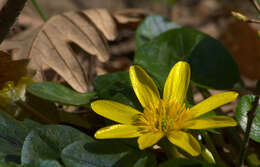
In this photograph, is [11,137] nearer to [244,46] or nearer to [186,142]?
[186,142]

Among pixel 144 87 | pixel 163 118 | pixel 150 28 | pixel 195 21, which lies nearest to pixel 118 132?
pixel 163 118

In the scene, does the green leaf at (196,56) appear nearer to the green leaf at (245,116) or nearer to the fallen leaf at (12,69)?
the green leaf at (245,116)

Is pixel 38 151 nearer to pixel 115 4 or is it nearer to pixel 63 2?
pixel 63 2

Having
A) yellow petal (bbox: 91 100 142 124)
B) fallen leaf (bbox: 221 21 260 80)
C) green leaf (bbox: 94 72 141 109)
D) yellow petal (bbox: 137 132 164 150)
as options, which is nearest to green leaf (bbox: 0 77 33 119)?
green leaf (bbox: 94 72 141 109)

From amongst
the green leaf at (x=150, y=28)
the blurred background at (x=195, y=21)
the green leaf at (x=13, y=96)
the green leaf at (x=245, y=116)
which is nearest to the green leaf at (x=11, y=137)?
the green leaf at (x=13, y=96)

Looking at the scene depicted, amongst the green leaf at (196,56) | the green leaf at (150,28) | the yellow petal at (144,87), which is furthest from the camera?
the green leaf at (150,28)

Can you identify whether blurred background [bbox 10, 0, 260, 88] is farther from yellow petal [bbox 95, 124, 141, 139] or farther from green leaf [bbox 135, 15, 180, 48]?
yellow petal [bbox 95, 124, 141, 139]
